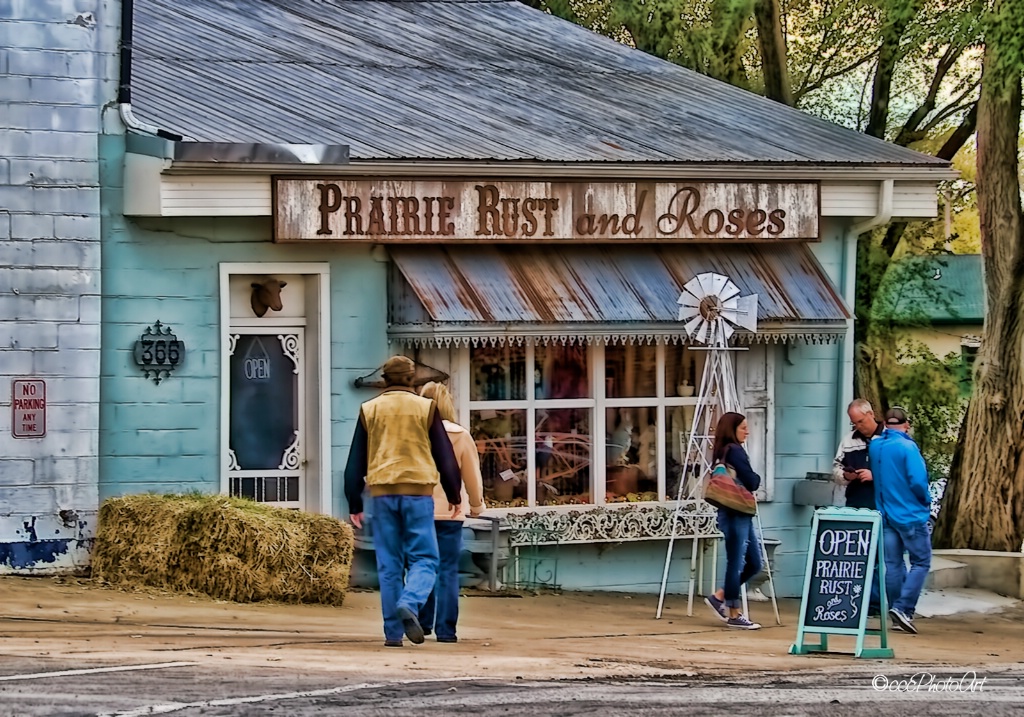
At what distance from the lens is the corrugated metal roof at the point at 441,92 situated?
14711 mm

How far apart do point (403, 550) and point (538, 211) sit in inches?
190

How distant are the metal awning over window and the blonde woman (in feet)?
10.7

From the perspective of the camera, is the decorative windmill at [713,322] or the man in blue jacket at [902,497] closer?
the man in blue jacket at [902,497]

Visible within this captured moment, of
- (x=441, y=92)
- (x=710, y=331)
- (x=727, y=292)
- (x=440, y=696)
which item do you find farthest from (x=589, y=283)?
(x=440, y=696)

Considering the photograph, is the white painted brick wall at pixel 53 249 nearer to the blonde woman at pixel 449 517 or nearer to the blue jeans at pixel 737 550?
the blonde woman at pixel 449 517

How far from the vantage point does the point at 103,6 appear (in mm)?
13469

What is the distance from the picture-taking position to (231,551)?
12.5 meters

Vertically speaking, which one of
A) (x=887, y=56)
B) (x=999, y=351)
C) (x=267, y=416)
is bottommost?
(x=267, y=416)

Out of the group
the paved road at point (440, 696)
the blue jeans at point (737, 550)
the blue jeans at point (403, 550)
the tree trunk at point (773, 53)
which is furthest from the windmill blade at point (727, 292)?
the tree trunk at point (773, 53)

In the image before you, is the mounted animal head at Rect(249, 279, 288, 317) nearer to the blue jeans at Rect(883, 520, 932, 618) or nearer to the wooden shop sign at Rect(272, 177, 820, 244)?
the wooden shop sign at Rect(272, 177, 820, 244)

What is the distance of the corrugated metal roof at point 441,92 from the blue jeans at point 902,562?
367 centimetres

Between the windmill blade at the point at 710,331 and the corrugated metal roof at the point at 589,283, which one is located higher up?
the corrugated metal roof at the point at 589,283

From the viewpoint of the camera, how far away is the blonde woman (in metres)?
10.7

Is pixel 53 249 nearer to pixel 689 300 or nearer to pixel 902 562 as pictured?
pixel 689 300
